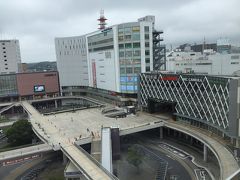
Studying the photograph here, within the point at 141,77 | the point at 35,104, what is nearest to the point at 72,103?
the point at 35,104

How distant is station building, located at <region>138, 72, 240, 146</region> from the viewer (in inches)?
1789

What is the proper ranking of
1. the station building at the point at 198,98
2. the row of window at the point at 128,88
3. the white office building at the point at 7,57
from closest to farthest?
the station building at the point at 198,98, the row of window at the point at 128,88, the white office building at the point at 7,57

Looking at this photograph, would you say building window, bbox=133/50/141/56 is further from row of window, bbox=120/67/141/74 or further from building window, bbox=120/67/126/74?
building window, bbox=120/67/126/74

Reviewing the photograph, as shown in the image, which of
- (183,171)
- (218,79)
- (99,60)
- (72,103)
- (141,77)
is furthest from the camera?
(72,103)

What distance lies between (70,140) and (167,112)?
34682 millimetres

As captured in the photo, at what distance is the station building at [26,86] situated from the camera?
114562 millimetres

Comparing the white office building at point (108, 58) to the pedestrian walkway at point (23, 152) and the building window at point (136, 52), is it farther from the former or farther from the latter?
the pedestrian walkway at point (23, 152)

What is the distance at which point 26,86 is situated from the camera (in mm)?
116625

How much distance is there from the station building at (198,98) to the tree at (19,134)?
3607 centimetres

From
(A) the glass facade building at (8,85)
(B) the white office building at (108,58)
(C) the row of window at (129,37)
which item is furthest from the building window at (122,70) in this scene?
(A) the glass facade building at (8,85)

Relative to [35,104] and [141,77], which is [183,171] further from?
[35,104]

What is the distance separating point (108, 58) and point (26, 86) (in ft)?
161

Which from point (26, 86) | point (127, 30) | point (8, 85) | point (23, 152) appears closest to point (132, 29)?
point (127, 30)

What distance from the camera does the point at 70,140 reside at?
53.8m
